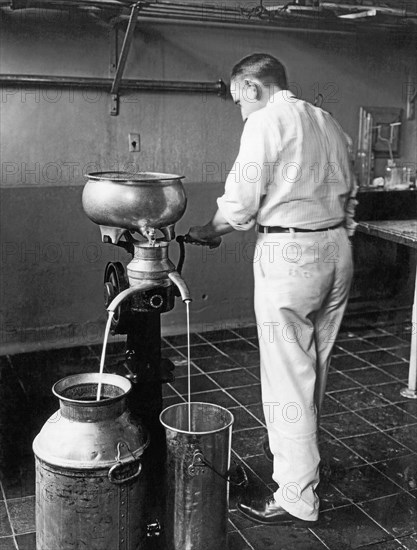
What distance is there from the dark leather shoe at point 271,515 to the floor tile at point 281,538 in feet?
0.09

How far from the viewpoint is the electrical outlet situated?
4.97 metres

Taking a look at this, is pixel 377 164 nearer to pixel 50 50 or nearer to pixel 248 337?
pixel 248 337

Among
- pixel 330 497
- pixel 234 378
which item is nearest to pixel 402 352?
pixel 234 378

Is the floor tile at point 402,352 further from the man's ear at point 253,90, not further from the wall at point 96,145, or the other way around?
the man's ear at point 253,90

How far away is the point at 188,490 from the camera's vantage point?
2.42 m

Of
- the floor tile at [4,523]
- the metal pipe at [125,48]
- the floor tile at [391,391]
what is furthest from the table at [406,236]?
the floor tile at [4,523]

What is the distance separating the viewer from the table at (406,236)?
13.8 ft

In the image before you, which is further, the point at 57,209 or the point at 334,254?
the point at 57,209

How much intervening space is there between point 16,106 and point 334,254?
109 inches

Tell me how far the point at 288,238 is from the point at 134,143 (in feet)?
8.45

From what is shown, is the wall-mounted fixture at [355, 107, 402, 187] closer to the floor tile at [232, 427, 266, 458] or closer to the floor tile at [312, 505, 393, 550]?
the floor tile at [232, 427, 266, 458]

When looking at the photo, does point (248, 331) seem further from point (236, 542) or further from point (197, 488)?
point (197, 488)

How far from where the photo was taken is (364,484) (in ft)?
10.4

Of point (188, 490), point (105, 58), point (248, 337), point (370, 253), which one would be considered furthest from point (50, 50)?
point (188, 490)
